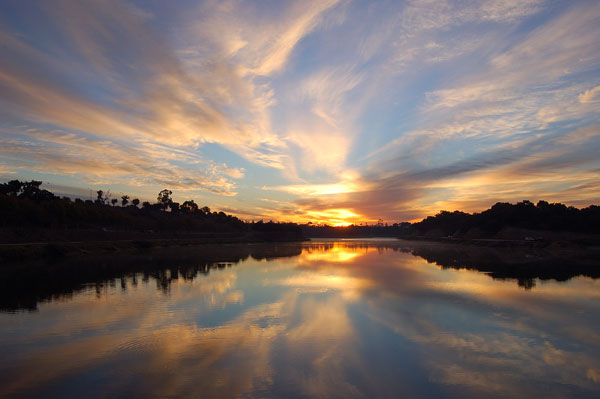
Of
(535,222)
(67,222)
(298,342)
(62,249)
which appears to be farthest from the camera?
(535,222)

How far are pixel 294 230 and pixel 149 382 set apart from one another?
180 m

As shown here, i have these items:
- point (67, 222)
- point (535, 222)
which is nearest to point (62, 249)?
point (67, 222)

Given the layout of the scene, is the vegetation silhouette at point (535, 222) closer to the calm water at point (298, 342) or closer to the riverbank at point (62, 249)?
the calm water at point (298, 342)

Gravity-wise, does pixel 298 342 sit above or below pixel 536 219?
below

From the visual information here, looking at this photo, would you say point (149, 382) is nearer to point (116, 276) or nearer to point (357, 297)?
point (357, 297)

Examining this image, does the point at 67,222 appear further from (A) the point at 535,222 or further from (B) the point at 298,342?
(A) the point at 535,222

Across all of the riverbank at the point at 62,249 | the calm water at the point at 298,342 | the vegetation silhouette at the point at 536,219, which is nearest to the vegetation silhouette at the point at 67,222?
the riverbank at the point at 62,249


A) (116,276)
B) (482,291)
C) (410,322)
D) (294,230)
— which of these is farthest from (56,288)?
(294,230)

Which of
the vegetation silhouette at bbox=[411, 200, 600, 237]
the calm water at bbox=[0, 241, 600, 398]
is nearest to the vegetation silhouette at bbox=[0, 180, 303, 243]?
the calm water at bbox=[0, 241, 600, 398]

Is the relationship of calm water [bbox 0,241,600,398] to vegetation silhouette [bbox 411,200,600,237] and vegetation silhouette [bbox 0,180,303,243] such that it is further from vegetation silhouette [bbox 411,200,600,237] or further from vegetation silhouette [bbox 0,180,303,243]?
vegetation silhouette [bbox 411,200,600,237]

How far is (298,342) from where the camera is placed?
1355cm

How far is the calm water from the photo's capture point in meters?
9.80

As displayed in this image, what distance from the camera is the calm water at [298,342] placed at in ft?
32.2

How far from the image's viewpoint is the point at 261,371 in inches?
424
